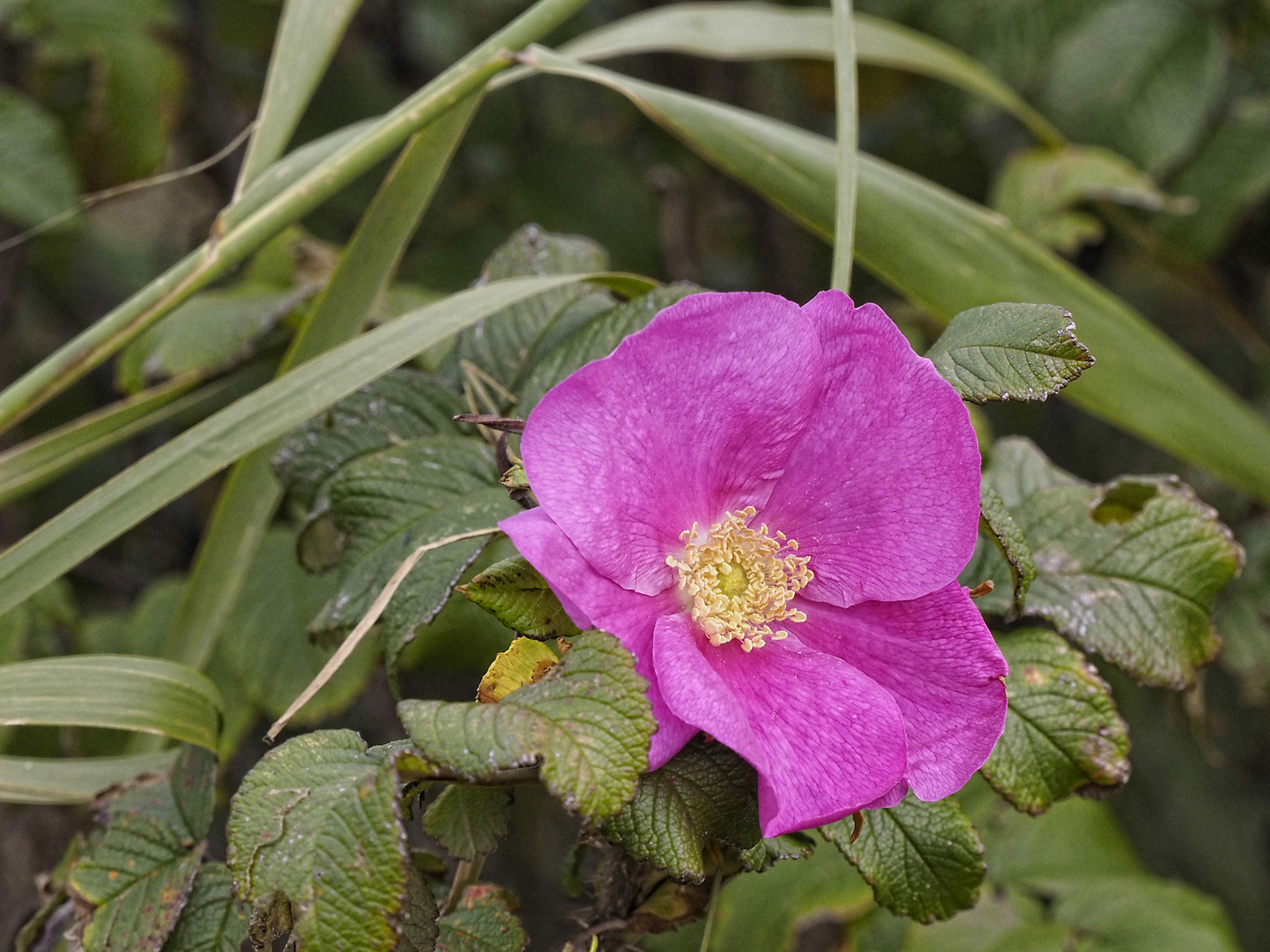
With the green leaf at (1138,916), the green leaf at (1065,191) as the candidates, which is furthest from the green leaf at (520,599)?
the green leaf at (1065,191)

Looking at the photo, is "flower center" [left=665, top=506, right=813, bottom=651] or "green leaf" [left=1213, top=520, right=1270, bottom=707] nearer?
"flower center" [left=665, top=506, right=813, bottom=651]

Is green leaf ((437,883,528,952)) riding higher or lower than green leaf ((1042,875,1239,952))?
higher

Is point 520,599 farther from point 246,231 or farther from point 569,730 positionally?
point 246,231

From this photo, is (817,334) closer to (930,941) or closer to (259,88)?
(930,941)

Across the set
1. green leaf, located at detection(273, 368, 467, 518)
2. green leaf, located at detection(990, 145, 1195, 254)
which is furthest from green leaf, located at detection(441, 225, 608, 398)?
green leaf, located at detection(990, 145, 1195, 254)

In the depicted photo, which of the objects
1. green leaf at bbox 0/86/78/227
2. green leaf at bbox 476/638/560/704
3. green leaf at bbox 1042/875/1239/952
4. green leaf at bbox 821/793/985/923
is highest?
green leaf at bbox 0/86/78/227

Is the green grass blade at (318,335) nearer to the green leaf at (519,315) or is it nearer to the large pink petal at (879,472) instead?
the green leaf at (519,315)

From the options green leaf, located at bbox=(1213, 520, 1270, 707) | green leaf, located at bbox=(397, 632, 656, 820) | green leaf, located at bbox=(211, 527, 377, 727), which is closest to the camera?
green leaf, located at bbox=(397, 632, 656, 820)

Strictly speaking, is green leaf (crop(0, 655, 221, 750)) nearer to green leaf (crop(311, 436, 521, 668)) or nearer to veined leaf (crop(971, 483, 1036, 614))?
green leaf (crop(311, 436, 521, 668))
